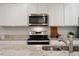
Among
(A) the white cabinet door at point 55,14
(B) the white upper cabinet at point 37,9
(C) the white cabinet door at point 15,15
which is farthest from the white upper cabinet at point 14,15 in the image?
(A) the white cabinet door at point 55,14

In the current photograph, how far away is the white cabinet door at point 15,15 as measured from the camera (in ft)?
15.1

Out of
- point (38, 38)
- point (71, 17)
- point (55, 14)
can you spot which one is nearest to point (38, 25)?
point (38, 38)

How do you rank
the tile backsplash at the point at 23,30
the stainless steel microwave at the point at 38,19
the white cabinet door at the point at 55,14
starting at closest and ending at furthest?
the stainless steel microwave at the point at 38,19
the white cabinet door at the point at 55,14
the tile backsplash at the point at 23,30

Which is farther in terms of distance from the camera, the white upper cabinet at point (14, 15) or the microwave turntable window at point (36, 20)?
the white upper cabinet at point (14, 15)

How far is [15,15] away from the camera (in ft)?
15.2

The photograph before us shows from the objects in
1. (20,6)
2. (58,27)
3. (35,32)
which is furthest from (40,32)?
(20,6)

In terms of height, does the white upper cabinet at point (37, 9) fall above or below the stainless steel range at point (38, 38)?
above

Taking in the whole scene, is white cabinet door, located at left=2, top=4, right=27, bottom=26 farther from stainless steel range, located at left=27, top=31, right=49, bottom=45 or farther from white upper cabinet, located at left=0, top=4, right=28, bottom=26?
stainless steel range, located at left=27, top=31, right=49, bottom=45

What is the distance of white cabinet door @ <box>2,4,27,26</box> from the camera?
15.1 feet

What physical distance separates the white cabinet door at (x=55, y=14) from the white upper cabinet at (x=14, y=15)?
2.29ft

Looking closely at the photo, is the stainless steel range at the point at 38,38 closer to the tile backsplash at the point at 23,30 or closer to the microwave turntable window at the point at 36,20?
the tile backsplash at the point at 23,30

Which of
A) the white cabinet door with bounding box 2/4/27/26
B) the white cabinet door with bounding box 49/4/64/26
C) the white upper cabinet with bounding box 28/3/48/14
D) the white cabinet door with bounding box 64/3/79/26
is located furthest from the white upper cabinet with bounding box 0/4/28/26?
the white cabinet door with bounding box 64/3/79/26

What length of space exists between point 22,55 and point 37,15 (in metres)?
2.61

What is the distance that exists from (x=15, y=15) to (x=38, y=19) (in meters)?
0.67
